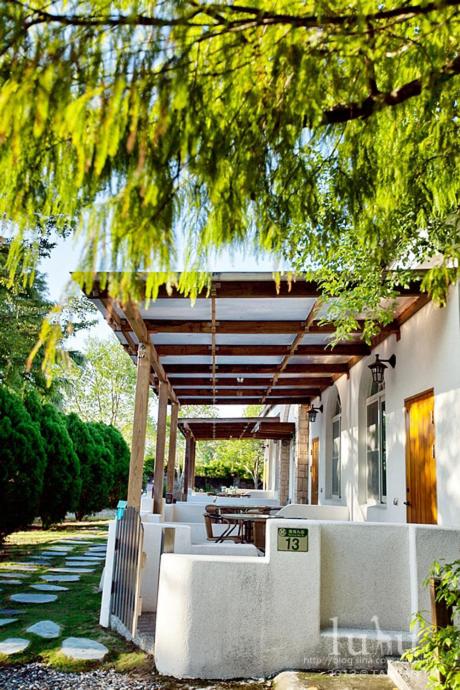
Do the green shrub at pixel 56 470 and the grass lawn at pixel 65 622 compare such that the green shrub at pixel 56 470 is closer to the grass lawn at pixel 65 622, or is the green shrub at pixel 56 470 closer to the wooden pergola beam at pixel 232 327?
the grass lawn at pixel 65 622

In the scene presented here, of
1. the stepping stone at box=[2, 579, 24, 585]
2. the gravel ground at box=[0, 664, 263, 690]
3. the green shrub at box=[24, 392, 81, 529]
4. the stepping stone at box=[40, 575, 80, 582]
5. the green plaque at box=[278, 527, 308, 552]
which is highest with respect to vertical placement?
the green shrub at box=[24, 392, 81, 529]

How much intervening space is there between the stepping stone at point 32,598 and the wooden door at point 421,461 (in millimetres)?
3913

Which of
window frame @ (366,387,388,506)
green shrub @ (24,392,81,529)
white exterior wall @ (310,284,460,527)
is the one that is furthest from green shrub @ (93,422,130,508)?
window frame @ (366,387,388,506)

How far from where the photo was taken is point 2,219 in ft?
7.52

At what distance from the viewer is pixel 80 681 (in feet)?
14.5

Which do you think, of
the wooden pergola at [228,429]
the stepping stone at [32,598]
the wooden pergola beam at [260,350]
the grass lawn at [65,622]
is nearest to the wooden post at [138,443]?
the grass lawn at [65,622]

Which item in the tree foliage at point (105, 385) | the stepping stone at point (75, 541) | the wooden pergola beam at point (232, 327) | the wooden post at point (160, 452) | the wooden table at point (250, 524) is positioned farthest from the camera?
the tree foliage at point (105, 385)

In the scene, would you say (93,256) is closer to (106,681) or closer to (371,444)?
(106,681)

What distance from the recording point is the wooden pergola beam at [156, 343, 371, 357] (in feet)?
28.1

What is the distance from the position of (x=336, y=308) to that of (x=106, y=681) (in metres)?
3.29

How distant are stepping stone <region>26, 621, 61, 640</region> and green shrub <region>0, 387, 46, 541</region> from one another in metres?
4.60

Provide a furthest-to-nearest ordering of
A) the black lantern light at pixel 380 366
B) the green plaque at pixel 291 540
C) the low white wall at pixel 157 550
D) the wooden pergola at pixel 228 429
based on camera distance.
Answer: the wooden pergola at pixel 228 429 → the black lantern light at pixel 380 366 → the low white wall at pixel 157 550 → the green plaque at pixel 291 540

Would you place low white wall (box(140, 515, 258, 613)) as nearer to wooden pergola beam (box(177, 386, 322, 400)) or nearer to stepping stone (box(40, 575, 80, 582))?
stepping stone (box(40, 575, 80, 582))

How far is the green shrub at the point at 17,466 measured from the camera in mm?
10062
